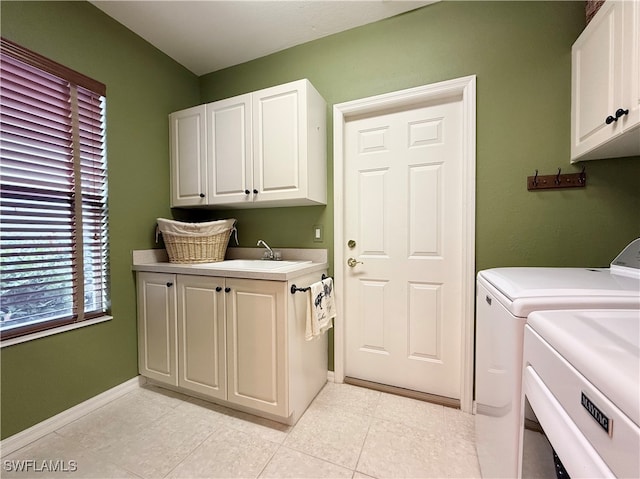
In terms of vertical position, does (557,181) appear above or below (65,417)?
above

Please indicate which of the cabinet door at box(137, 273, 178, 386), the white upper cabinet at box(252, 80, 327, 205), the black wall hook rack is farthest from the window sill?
the black wall hook rack

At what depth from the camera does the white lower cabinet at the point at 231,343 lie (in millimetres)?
1471

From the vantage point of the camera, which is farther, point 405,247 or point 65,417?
point 405,247

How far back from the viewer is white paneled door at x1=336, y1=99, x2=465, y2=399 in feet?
5.58

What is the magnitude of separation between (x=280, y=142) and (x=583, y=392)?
1.79 metres

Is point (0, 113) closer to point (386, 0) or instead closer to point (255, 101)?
point (255, 101)

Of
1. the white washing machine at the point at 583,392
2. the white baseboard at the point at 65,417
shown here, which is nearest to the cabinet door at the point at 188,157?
the white baseboard at the point at 65,417

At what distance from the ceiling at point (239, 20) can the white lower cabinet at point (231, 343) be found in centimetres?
181

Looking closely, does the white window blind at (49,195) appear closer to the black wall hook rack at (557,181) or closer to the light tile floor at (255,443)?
the light tile floor at (255,443)

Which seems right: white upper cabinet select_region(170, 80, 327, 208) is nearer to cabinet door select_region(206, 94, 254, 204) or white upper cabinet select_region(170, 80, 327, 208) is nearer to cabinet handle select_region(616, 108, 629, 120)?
cabinet door select_region(206, 94, 254, 204)

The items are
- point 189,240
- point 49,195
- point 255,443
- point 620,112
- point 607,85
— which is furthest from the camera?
point 189,240

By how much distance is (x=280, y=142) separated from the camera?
178 centimetres

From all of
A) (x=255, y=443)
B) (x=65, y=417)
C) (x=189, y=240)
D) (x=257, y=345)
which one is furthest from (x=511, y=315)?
(x=65, y=417)

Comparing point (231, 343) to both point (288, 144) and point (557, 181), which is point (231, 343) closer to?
point (288, 144)
